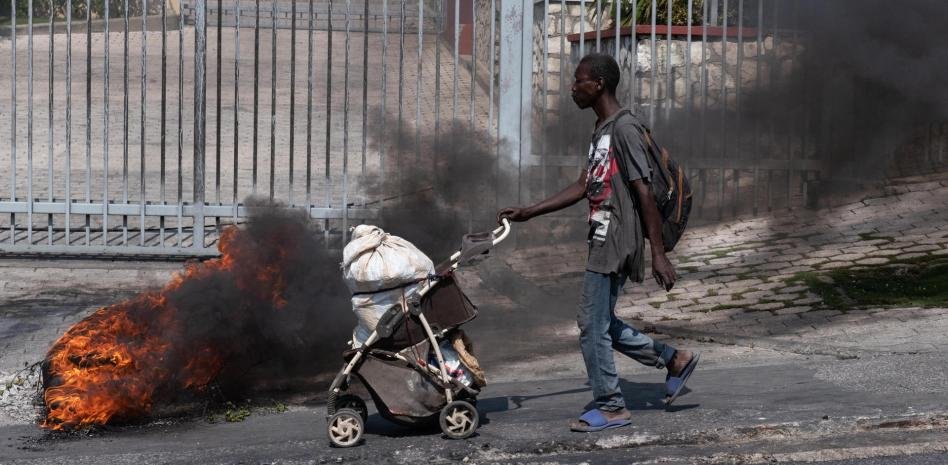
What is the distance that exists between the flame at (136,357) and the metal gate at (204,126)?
2.62 metres

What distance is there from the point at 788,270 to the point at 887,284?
85cm

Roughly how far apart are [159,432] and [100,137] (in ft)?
33.2

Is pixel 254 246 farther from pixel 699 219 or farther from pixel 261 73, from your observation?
pixel 261 73

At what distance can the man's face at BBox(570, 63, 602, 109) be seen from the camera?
16.4 feet

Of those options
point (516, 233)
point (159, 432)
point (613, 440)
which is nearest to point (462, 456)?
point (613, 440)

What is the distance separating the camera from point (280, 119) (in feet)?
51.0

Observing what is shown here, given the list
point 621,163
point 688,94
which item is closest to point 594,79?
point 621,163

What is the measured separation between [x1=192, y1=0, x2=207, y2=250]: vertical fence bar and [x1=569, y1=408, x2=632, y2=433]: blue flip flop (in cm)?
529

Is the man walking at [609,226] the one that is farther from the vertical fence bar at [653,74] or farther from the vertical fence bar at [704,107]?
the vertical fence bar at [704,107]

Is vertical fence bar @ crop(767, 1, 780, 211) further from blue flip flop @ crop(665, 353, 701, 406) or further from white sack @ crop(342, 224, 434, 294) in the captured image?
white sack @ crop(342, 224, 434, 294)

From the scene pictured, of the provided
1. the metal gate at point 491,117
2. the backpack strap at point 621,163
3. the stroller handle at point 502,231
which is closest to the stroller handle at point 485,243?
the stroller handle at point 502,231

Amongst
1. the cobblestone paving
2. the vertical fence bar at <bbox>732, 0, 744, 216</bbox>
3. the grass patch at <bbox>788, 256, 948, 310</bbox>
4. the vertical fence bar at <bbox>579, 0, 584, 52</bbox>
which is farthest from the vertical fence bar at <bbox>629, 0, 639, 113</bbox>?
the grass patch at <bbox>788, 256, 948, 310</bbox>

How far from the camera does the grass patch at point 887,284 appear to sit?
7.61m

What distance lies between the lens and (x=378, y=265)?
498 cm
